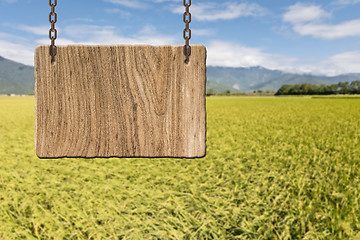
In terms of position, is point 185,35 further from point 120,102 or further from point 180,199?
point 180,199

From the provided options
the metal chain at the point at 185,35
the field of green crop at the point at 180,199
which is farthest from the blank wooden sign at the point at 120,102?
the field of green crop at the point at 180,199

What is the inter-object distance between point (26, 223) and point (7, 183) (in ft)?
6.54

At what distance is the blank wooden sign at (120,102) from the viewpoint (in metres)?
1.47

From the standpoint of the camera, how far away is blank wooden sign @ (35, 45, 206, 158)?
1469 millimetres

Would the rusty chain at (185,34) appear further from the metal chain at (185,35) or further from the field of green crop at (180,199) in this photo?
the field of green crop at (180,199)

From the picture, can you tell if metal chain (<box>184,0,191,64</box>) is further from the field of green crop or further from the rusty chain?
the field of green crop

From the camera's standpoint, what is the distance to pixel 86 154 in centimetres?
157

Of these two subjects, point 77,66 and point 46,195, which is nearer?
point 77,66

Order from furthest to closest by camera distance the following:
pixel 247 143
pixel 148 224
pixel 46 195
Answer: pixel 247 143, pixel 46 195, pixel 148 224

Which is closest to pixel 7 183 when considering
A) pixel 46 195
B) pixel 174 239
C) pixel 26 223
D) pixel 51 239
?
pixel 46 195

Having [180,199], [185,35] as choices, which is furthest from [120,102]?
[180,199]

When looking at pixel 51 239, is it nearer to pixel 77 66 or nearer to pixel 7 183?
pixel 7 183

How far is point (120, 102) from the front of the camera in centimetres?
151

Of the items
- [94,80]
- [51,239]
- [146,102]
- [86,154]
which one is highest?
[94,80]
